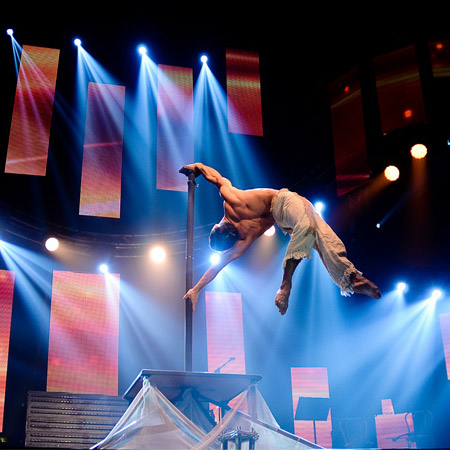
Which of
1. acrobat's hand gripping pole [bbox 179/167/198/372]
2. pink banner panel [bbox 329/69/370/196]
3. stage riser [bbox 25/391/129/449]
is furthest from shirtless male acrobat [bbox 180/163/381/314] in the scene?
pink banner panel [bbox 329/69/370/196]

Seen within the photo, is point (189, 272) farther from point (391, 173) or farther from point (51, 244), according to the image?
point (51, 244)

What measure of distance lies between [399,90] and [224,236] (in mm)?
5045

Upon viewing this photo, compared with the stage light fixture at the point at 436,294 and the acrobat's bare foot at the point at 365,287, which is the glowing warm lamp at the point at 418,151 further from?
the acrobat's bare foot at the point at 365,287

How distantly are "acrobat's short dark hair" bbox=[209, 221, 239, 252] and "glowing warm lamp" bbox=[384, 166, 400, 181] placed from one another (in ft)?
17.2

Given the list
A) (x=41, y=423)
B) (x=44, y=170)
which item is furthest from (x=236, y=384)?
A: (x=44, y=170)

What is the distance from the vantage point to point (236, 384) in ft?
17.2

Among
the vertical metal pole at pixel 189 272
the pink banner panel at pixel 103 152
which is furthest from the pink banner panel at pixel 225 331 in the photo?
the vertical metal pole at pixel 189 272

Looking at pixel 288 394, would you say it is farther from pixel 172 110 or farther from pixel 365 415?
pixel 172 110

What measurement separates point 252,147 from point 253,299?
3.14m

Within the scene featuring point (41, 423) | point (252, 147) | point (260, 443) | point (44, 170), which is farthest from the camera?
point (252, 147)

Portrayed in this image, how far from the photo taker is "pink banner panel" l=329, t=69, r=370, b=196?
9.46 m

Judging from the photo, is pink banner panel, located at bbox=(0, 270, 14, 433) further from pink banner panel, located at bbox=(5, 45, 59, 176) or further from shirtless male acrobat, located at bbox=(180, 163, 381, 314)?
shirtless male acrobat, located at bbox=(180, 163, 381, 314)

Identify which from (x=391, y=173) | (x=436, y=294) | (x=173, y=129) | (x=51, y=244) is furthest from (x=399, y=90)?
(x=51, y=244)

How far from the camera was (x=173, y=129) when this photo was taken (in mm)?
10219
